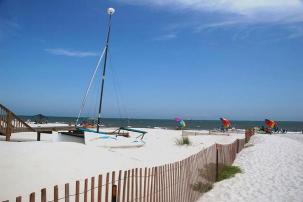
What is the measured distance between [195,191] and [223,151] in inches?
200

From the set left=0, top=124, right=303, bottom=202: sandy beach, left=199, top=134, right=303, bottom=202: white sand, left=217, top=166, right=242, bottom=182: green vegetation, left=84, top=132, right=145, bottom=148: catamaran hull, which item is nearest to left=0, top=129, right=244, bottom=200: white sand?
left=0, top=124, right=303, bottom=202: sandy beach

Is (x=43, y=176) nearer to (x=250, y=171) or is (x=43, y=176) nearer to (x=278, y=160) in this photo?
(x=250, y=171)

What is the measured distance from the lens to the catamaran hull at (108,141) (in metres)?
19.4

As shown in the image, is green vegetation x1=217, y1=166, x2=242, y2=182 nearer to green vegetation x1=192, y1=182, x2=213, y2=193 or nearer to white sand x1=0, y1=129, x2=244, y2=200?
green vegetation x1=192, y1=182, x2=213, y2=193

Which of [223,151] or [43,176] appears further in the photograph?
[223,151]

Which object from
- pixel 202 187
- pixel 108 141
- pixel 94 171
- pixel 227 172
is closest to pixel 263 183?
pixel 227 172

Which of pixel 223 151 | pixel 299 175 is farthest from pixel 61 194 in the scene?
pixel 299 175

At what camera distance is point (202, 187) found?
10375 millimetres

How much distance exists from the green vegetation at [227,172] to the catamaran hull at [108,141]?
8253 millimetres

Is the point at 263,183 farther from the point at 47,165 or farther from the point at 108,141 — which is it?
the point at 108,141

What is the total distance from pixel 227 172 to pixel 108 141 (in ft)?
29.1

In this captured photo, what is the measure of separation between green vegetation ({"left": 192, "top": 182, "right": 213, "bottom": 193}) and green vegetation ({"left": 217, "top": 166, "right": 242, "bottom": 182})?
156 centimetres

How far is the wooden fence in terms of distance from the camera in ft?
16.0

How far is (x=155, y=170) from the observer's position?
21.3 ft
